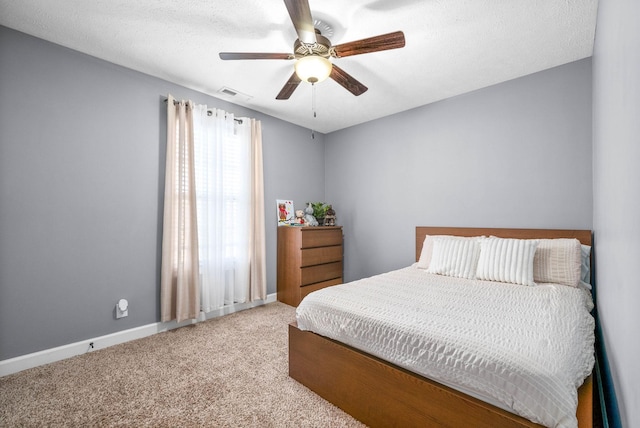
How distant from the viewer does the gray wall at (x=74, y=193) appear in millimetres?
2061

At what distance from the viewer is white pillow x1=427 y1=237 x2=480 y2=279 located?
8.17 ft

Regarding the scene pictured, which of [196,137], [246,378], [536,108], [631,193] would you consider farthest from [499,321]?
[196,137]

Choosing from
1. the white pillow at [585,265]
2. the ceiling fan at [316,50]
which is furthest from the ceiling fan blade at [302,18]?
the white pillow at [585,265]

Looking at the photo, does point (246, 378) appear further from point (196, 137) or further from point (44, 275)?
point (196, 137)

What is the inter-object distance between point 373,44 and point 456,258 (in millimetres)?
1860

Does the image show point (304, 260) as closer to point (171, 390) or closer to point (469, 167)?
point (171, 390)

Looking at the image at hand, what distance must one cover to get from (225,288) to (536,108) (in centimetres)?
363

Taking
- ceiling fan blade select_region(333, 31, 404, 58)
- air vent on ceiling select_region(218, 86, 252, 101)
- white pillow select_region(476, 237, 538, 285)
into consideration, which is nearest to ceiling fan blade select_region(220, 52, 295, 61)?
ceiling fan blade select_region(333, 31, 404, 58)

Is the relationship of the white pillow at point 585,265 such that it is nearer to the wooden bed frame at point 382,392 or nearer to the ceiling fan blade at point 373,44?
the wooden bed frame at point 382,392

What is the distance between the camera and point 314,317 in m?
1.81

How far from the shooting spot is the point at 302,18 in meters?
1.60

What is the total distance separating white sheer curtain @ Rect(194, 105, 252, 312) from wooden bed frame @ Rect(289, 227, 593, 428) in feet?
4.92

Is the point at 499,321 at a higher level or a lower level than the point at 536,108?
lower

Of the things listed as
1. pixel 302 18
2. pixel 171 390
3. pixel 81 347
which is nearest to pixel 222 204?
pixel 81 347
